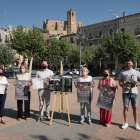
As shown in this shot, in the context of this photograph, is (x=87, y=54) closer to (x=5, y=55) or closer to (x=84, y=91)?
(x=5, y=55)

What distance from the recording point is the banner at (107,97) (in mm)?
4742

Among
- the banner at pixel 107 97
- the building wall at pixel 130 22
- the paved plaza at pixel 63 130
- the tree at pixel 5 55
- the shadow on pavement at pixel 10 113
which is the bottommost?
the paved plaza at pixel 63 130

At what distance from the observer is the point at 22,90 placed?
5410 millimetres

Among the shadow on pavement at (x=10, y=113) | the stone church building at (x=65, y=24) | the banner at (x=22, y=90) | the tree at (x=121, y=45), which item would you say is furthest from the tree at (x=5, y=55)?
the stone church building at (x=65, y=24)

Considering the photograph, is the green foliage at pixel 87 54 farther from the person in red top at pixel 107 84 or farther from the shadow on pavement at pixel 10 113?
the person in red top at pixel 107 84

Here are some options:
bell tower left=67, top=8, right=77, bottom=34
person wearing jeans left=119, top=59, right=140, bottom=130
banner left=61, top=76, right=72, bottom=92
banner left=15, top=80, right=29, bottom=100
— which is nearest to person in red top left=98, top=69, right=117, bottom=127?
person wearing jeans left=119, top=59, right=140, bottom=130

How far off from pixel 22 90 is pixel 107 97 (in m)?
2.67

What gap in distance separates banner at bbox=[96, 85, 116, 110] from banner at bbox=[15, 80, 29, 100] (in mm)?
2332

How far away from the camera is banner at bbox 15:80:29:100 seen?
5.39 m

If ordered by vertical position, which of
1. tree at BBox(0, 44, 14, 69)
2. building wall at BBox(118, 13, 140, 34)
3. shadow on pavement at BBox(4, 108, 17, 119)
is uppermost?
building wall at BBox(118, 13, 140, 34)

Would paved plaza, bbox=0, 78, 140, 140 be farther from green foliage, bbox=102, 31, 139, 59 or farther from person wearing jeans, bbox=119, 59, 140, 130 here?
green foliage, bbox=102, 31, 139, 59

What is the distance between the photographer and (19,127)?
4.88 metres

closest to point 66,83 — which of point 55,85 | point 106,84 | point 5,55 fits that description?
point 55,85

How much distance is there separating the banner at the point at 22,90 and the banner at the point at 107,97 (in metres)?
2.33
